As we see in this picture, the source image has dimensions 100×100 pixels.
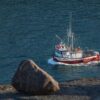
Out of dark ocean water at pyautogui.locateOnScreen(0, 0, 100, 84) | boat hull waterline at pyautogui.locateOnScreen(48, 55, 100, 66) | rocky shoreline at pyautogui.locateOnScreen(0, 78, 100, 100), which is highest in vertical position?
rocky shoreline at pyautogui.locateOnScreen(0, 78, 100, 100)

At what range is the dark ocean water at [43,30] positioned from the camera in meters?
81.7

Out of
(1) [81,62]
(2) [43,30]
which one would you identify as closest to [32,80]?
(1) [81,62]

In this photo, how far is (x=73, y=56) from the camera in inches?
3578

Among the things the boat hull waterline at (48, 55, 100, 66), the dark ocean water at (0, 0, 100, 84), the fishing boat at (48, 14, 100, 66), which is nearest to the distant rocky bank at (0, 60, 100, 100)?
the dark ocean water at (0, 0, 100, 84)

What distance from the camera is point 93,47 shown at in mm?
90438

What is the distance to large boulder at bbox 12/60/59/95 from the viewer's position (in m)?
22.2

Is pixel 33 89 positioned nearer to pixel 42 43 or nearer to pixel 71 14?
pixel 42 43

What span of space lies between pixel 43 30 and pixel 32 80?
72.2 metres

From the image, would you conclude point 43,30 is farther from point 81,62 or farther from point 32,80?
point 32,80

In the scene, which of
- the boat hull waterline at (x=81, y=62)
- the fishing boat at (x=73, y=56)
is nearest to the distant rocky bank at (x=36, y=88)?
the fishing boat at (x=73, y=56)

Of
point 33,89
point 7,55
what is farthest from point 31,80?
point 7,55

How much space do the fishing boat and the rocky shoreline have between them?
6010 centimetres

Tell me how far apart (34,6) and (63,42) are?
18722 mm

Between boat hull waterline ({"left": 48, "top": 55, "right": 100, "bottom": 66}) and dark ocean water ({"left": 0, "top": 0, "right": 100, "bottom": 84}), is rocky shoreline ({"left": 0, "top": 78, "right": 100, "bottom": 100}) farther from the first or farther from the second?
boat hull waterline ({"left": 48, "top": 55, "right": 100, "bottom": 66})
